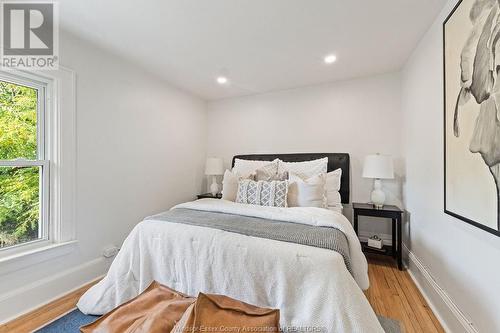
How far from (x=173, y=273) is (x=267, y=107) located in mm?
2766

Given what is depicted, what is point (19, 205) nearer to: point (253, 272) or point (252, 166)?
point (253, 272)

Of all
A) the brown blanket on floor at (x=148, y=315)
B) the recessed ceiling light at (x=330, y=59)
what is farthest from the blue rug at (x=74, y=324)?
the recessed ceiling light at (x=330, y=59)

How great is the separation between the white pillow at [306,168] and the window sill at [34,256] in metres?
2.32

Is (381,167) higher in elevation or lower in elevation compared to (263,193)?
higher

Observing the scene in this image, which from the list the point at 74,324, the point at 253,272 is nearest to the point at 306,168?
the point at 253,272

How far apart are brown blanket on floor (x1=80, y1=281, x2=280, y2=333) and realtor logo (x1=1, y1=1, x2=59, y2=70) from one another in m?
2.01

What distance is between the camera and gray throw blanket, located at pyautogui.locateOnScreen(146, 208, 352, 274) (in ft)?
4.35

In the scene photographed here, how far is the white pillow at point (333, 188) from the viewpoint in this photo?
2.61 meters

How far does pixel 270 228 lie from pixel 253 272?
0.35m

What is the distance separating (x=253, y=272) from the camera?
129cm

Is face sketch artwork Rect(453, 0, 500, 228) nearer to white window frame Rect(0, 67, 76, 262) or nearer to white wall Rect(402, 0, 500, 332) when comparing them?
white wall Rect(402, 0, 500, 332)

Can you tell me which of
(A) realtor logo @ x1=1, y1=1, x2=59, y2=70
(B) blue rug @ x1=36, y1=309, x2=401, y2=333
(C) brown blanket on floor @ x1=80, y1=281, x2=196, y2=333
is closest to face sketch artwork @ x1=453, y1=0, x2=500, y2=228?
(B) blue rug @ x1=36, y1=309, x2=401, y2=333

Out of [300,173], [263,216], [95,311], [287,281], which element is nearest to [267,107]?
[300,173]

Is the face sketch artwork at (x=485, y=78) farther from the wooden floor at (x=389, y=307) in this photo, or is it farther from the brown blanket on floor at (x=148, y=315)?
the brown blanket on floor at (x=148, y=315)
